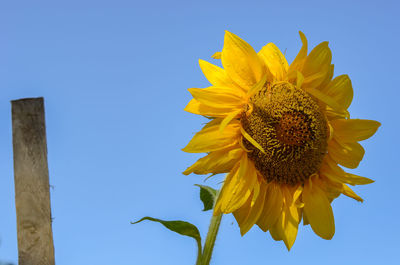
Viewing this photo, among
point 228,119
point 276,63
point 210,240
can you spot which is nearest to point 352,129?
point 276,63

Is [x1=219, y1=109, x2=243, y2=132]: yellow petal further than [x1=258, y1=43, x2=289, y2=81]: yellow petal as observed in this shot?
No

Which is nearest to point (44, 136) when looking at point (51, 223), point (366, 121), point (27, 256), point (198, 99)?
point (51, 223)

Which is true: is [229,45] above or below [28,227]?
→ above

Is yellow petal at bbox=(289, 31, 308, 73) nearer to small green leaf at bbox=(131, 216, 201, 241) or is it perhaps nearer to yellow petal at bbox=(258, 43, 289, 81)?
yellow petal at bbox=(258, 43, 289, 81)

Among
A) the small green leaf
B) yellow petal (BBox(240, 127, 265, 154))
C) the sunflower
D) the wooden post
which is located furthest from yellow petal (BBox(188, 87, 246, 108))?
the wooden post

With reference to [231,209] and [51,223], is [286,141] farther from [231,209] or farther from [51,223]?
[51,223]

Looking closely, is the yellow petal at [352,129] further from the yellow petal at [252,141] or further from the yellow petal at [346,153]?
the yellow petal at [252,141]
